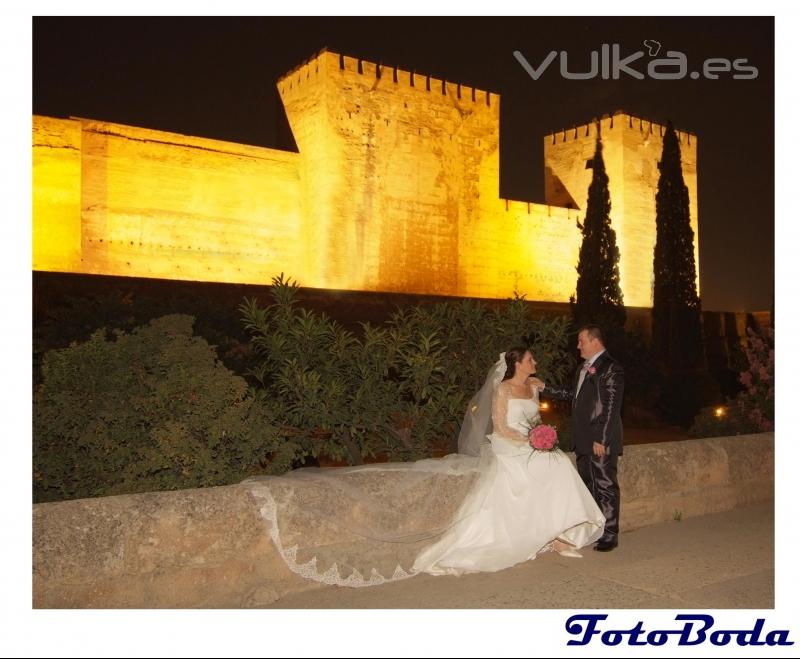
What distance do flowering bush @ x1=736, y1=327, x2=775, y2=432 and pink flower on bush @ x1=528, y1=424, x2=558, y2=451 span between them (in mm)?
3968

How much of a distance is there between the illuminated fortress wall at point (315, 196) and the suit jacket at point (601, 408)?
16.9 metres

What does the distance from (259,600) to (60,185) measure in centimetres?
1757

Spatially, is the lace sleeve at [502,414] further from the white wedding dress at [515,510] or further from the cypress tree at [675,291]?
the cypress tree at [675,291]

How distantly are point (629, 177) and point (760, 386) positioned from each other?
22638 millimetres

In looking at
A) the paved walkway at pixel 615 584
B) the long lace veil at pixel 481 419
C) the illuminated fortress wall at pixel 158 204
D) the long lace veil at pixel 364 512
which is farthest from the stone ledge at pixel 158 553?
the illuminated fortress wall at pixel 158 204

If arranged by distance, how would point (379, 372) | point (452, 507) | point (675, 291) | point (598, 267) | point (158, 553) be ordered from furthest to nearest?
point (598, 267)
point (675, 291)
point (379, 372)
point (452, 507)
point (158, 553)

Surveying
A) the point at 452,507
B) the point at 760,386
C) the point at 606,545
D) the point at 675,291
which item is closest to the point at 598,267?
the point at 675,291

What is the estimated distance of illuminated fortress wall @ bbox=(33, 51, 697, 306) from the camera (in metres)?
19.1

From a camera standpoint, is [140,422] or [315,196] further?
[315,196]

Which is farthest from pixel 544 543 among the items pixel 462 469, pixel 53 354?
pixel 53 354

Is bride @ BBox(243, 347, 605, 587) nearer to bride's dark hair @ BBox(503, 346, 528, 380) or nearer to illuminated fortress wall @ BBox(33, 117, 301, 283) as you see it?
bride's dark hair @ BBox(503, 346, 528, 380)

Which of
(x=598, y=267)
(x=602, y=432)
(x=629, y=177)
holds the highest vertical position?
(x=629, y=177)

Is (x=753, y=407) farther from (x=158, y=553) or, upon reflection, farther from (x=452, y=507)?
(x=158, y=553)

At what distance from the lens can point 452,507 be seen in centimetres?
427
